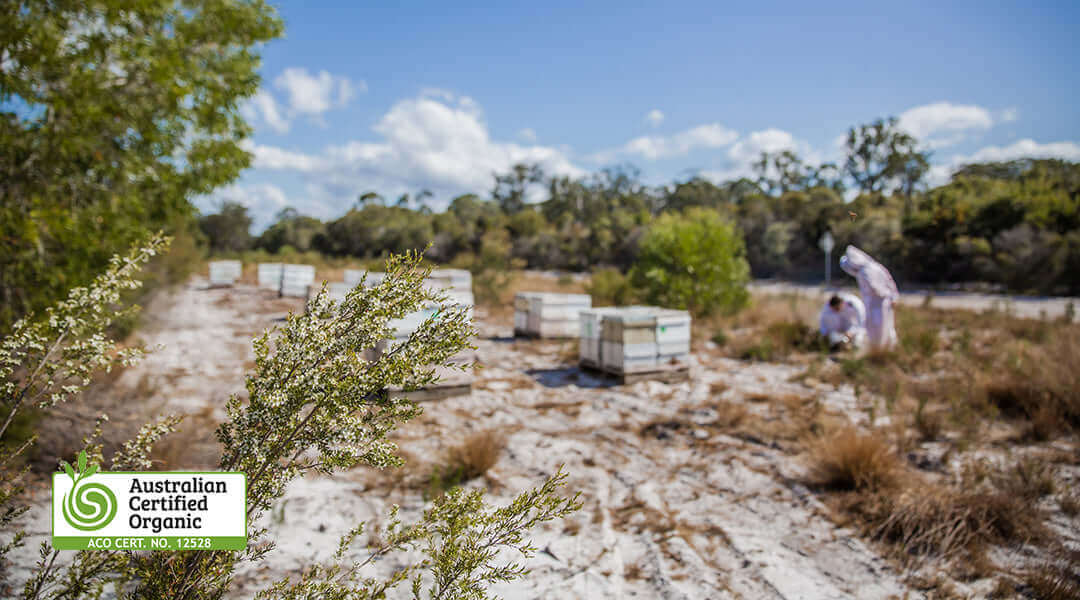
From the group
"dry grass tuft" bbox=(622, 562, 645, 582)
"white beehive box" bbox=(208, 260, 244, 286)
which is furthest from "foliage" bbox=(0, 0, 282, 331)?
"white beehive box" bbox=(208, 260, 244, 286)

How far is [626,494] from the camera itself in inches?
167

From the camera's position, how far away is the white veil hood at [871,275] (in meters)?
8.60

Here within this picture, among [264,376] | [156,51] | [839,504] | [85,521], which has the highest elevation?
[156,51]

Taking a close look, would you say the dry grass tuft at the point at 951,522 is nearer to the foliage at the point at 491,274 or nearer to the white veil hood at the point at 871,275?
the white veil hood at the point at 871,275

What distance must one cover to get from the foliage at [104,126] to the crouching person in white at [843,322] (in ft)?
29.8

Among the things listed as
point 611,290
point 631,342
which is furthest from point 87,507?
point 611,290

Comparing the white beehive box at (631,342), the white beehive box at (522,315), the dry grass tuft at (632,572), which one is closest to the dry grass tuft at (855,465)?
the dry grass tuft at (632,572)

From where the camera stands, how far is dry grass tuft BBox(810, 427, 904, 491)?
13.4 feet

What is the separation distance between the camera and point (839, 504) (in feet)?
13.1

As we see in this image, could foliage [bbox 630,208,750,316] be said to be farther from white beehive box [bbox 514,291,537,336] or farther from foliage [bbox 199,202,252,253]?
foliage [bbox 199,202,252,253]

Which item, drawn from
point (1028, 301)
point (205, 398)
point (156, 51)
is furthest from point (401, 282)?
point (1028, 301)

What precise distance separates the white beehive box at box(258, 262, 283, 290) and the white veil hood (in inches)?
741

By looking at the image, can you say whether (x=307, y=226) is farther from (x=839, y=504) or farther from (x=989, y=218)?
(x=839, y=504)

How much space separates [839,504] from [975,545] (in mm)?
813
